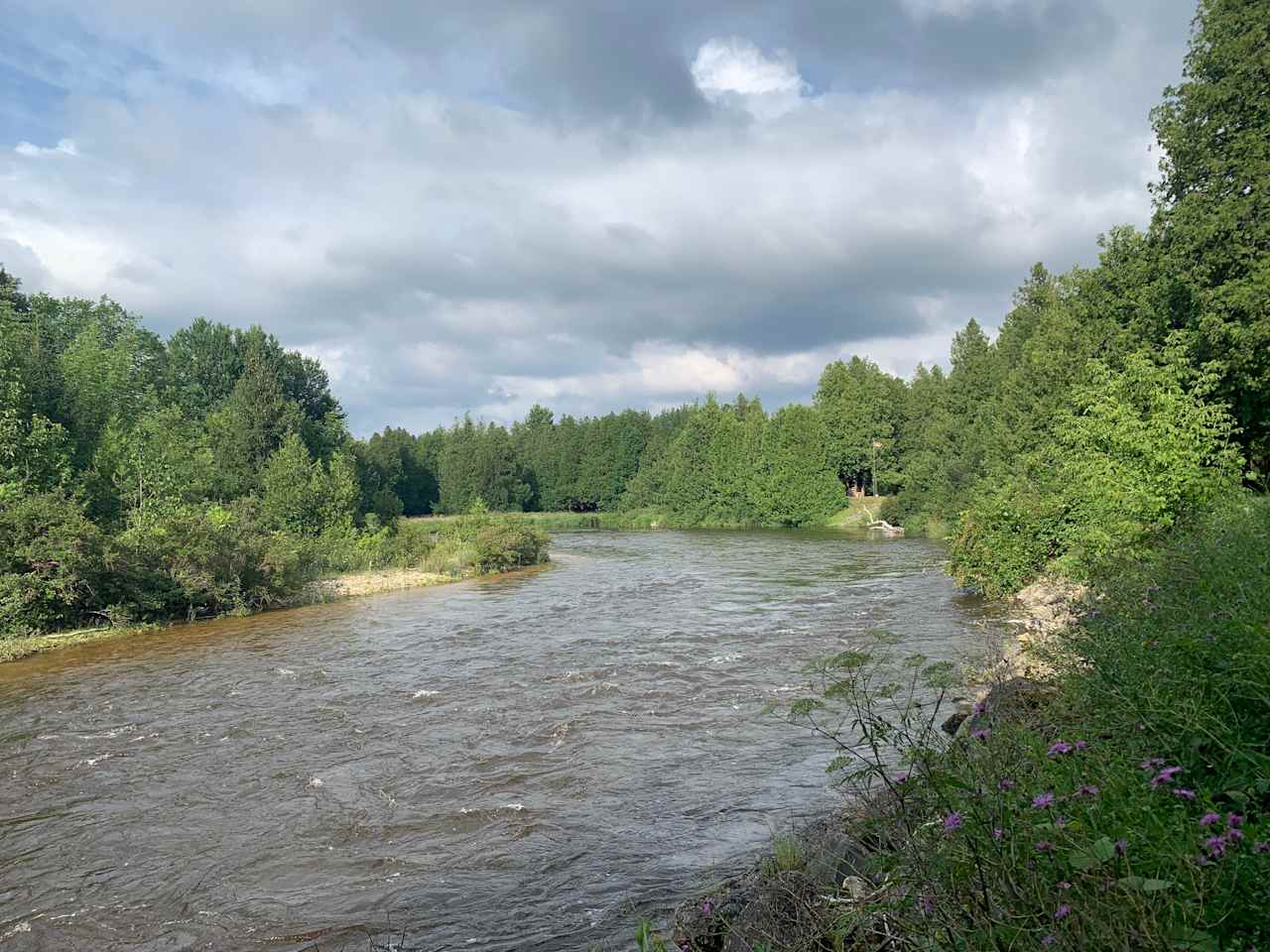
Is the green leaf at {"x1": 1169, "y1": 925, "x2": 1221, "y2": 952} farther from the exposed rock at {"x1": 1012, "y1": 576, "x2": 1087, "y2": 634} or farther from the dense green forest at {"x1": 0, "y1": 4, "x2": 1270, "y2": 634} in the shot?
the dense green forest at {"x1": 0, "y1": 4, "x2": 1270, "y2": 634}

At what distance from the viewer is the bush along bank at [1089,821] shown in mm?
2871

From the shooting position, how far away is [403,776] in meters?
10.9

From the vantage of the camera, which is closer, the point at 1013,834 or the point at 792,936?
the point at 1013,834

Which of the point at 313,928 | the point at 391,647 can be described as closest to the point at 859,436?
the point at 391,647

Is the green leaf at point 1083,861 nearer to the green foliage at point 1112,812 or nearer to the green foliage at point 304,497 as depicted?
the green foliage at point 1112,812

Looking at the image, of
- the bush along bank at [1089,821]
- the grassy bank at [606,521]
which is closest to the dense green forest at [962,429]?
the bush along bank at [1089,821]

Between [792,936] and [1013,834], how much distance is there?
7.04 ft

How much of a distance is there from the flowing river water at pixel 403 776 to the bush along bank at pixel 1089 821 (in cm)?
235

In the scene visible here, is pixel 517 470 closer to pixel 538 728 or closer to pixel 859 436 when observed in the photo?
pixel 859 436

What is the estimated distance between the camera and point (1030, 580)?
22078 mm

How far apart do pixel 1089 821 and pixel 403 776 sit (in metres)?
9.22

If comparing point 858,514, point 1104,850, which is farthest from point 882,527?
point 1104,850

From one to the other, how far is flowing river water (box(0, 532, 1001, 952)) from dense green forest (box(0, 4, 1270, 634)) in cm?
274

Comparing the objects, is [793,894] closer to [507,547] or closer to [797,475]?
[507,547]
